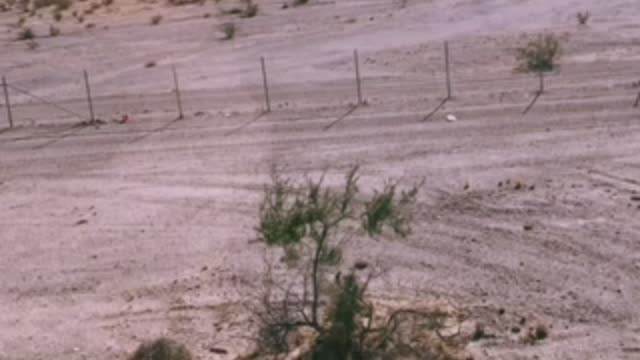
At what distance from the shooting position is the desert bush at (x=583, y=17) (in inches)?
2231

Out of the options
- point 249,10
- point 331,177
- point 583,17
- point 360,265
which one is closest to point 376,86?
point 331,177

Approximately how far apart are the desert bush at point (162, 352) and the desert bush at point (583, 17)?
4084 centimetres

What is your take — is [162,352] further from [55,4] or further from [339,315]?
[55,4]

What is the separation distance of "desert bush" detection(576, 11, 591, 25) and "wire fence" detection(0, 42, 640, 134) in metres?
8.83

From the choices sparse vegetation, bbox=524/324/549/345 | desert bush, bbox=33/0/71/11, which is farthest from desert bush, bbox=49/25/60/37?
sparse vegetation, bbox=524/324/549/345

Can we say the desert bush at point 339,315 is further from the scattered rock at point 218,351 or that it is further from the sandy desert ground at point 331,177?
the sandy desert ground at point 331,177

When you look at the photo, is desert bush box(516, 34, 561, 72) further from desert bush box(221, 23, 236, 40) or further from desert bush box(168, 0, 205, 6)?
desert bush box(168, 0, 205, 6)

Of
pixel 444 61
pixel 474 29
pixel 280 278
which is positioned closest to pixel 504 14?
pixel 474 29

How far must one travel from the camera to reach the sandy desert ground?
70.2 ft

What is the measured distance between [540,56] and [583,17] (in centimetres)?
1389

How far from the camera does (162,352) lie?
18375 millimetres

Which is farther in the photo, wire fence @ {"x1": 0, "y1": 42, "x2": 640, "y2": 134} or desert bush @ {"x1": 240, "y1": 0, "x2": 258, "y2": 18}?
desert bush @ {"x1": 240, "y1": 0, "x2": 258, "y2": 18}

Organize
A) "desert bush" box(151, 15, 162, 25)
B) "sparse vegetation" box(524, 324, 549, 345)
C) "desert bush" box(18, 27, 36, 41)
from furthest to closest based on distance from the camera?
1. "desert bush" box(151, 15, 162, 25)
2. "desert bush" box(18, 27, 36, 41)
3. "sparse vegetation" box(524, 324, 549, 345)

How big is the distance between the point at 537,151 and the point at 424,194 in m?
4.62
